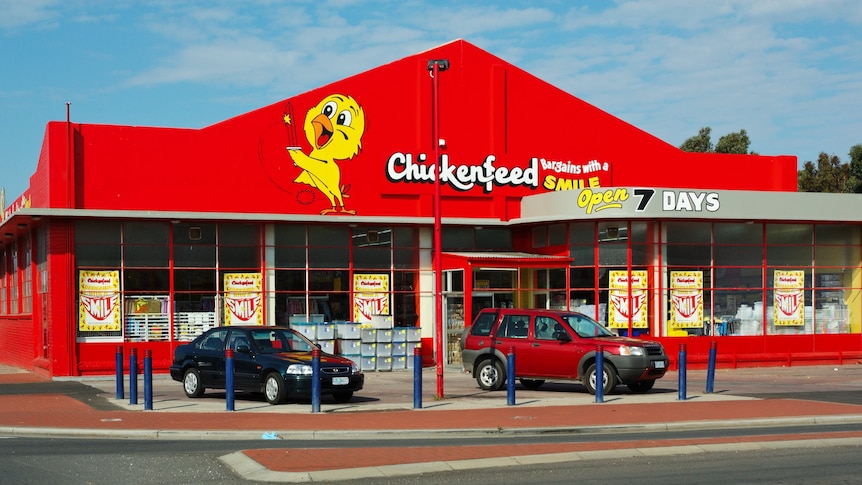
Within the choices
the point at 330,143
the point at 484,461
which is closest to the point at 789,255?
the point at 330,143

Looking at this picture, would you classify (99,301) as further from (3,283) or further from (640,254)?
(640,254)

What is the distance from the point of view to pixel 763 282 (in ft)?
110

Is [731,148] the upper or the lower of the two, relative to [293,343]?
upper

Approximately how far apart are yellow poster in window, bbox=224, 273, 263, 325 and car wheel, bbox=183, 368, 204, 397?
8.29 m

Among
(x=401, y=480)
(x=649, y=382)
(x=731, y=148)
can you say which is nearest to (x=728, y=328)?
(x=649, y=382)

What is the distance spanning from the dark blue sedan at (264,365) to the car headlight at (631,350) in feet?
18.6

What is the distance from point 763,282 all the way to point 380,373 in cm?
1258

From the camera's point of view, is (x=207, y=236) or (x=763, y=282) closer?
(x=207, y=236)

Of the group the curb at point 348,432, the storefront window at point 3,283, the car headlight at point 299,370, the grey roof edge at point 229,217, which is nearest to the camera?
the curb at point 348,432

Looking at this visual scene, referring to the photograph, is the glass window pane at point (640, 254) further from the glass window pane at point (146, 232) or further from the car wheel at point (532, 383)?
the glass window pane at point (146, 232)

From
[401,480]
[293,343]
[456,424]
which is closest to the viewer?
[401,480]

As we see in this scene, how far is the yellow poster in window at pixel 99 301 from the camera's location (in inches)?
1153

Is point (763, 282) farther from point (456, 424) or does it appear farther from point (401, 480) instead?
point (401, 480)

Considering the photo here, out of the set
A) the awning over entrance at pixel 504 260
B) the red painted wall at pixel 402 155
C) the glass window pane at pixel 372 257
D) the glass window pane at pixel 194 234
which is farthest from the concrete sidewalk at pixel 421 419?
the glass window pane at pixel 372 257
